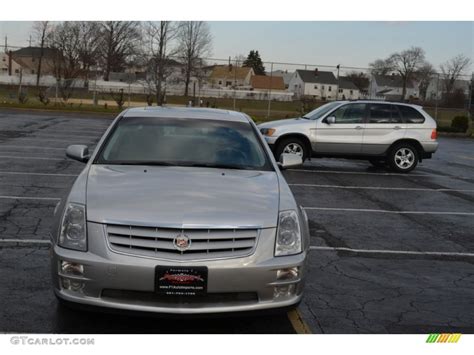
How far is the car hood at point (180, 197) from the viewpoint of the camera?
12.5 ft

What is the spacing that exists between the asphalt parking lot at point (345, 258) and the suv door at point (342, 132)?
2.65 feet

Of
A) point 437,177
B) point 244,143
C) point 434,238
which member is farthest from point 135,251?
Answer: point 437,177

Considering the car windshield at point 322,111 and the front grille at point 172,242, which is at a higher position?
the car windshield at point 322,111

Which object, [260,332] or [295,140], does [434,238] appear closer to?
[260,332]

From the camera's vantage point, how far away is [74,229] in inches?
154

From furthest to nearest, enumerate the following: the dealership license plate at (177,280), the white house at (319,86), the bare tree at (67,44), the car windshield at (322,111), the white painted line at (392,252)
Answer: the bare tree at (67,44) < the white house at (319,86) < the car windshield at (322,111) < the white painted line at (392,252) < the dealership license plate at (177,280)

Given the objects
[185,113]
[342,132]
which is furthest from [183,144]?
[342,132]

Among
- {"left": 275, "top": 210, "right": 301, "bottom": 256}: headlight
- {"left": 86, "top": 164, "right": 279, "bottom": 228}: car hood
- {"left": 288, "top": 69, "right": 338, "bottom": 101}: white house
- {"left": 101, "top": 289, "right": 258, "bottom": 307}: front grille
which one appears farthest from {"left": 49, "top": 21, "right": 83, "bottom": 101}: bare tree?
{"left": 101, "top": 289, "right": 258, "bottom": 307}: front grille

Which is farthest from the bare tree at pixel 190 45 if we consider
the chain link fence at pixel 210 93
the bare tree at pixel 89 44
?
the bare tree at pixel 89 44

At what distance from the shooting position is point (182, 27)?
131 ft

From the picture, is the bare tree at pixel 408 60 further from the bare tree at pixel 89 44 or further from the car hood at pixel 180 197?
the car hood at pixel 180 197

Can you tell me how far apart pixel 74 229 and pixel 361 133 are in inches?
425

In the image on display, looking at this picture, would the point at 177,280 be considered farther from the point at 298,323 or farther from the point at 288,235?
the point at 298,323

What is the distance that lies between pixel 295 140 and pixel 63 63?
48.6 m
